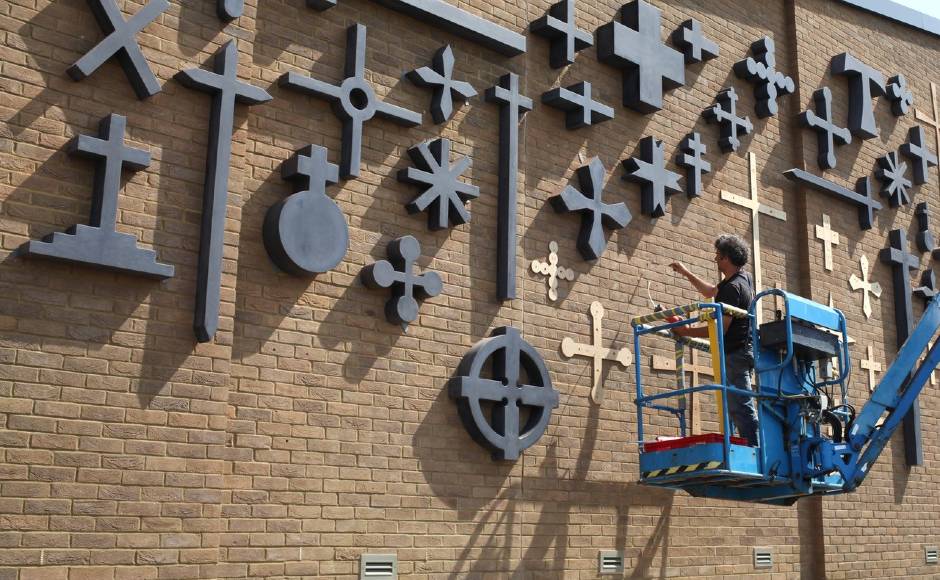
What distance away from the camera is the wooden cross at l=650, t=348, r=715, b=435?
8.91 metres

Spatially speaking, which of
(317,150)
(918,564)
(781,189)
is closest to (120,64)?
(317,150)

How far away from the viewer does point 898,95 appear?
39.8 feet

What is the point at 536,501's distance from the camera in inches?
311

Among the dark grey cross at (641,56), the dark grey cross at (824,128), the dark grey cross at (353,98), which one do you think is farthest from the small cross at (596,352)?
the dark grey cross at (824,128)

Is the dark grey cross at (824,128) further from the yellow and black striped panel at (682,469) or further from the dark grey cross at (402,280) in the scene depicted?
the dark grey cross at (402,280)

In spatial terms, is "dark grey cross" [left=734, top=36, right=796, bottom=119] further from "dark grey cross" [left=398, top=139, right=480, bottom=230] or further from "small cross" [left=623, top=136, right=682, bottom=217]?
"dark grey cross" [left=398, top=139, right=480, bottom=230]

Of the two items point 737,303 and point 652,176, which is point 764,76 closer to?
point 652,176

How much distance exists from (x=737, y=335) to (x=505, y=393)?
1651 millimetres

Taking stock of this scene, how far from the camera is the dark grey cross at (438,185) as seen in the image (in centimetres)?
757

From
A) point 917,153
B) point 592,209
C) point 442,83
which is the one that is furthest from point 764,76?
point 442,83

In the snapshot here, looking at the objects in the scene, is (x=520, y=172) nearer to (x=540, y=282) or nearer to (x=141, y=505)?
(x=540, y=282)

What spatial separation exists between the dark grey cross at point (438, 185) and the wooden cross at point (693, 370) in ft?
7.16

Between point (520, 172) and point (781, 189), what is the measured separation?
3.47 meters

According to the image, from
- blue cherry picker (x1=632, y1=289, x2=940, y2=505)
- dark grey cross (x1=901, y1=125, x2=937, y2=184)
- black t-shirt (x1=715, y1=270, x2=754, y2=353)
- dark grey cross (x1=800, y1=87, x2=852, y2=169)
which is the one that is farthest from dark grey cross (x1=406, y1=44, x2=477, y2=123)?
dark grey cross (x1=901, y1=125, x2=937, y2=184)
